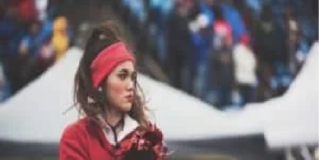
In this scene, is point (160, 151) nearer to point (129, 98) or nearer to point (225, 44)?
point (129, 98)

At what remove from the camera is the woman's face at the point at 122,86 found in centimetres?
151

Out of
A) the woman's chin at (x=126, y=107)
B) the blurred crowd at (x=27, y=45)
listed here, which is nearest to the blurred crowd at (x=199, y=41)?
the blurred crowd at (x=27, y=45)

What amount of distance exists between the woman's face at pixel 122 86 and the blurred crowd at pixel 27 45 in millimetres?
137

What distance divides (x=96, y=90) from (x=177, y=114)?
20 cm

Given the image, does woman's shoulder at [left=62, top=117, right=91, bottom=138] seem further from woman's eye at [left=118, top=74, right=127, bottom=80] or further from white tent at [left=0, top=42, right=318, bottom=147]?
woman's eye at [left=118, top=74, right=127, bottom=80]

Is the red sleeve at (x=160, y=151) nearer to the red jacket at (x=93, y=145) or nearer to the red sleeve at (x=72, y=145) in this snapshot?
the red jacket at (x=93, y=145)

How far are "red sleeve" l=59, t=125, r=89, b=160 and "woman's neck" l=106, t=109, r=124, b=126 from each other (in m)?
0.07

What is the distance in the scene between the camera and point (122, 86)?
152 centimetres

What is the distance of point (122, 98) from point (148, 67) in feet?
0.31

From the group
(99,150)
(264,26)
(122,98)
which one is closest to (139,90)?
(122,98)

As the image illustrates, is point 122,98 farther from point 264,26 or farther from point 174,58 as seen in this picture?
point 264,26

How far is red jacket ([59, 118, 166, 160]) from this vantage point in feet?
4.90

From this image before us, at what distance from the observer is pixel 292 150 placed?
1.60 m

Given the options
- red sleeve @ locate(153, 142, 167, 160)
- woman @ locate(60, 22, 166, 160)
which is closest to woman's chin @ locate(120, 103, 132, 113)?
woman @ locate(60, 22, 166, 160)
